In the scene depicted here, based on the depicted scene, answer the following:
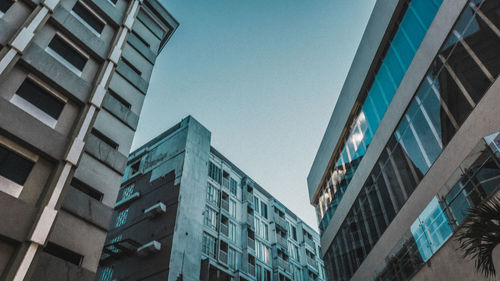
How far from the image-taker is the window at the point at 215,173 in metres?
37.5

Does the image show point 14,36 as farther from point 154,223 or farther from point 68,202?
point 154,223

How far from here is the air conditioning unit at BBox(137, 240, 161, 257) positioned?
2697 cm

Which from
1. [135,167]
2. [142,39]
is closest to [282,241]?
[135,167]

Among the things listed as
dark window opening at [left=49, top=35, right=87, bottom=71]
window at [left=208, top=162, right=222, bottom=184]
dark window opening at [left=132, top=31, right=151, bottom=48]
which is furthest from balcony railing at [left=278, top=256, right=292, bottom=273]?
dark window opening at [left=49, top=35, right=87, bottom=71]

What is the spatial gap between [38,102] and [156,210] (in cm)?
1599

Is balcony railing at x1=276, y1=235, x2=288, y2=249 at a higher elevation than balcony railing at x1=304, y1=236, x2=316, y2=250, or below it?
below

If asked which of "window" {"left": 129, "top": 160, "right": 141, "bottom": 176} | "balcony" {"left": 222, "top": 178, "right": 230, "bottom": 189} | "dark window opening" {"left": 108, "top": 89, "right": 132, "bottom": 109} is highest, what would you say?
"window" {"left": 129, "top": 160, "right": 141, "bottom": 176}

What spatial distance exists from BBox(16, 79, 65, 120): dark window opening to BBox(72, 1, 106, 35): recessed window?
645 cm

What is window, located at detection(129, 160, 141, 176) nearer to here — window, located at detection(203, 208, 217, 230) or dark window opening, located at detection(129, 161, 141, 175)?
dark window opening, located at detection(129, 161, 141, 175)

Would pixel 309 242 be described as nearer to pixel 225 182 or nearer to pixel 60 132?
pixel 225 182

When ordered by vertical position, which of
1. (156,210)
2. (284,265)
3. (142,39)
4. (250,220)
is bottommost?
(156,210)

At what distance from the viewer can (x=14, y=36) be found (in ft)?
50.1

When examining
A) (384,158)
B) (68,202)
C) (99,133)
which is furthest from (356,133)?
(68,202)

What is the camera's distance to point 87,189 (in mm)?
16594
